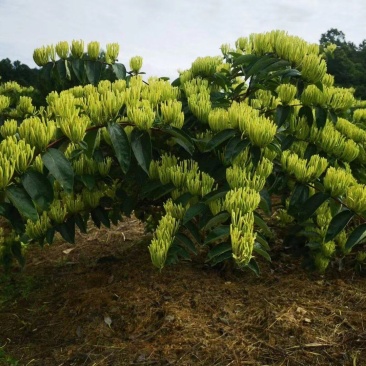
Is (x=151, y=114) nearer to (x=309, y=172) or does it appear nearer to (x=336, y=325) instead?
(x=309, y=172)

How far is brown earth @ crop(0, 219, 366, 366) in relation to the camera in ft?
6.51

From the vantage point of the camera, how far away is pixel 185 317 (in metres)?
2.19

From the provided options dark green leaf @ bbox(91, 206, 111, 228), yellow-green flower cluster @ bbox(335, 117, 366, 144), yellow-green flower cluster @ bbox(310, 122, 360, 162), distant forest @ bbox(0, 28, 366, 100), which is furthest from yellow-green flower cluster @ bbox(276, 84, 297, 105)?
distant forest @ bbox(0, 28, 366, 100)

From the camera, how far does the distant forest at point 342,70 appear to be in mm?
9141

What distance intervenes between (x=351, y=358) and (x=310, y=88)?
3.91ft

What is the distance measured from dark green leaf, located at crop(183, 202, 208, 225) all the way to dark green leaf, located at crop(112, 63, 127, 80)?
1252mm

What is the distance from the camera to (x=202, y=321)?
217 centimetres

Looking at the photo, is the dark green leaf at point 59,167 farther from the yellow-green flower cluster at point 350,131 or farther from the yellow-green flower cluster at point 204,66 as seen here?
the yellow-green flower cluster at point 350,131

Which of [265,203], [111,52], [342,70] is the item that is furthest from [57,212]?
[342,70]

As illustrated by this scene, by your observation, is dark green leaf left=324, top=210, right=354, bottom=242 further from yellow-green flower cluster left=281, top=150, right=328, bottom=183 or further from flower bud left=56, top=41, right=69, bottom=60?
flower bud left=56, top=41, right=69, bottom=60

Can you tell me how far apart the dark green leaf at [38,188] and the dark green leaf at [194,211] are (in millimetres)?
522

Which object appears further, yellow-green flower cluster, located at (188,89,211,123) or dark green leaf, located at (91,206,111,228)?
dark green leaf, located at (91,206,111,228)

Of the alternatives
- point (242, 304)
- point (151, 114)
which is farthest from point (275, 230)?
point (151, 114)

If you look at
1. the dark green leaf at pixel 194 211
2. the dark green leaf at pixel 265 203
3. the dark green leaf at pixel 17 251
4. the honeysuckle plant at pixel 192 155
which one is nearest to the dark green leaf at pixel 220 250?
the honeysuckle plant at pixel 192 155
